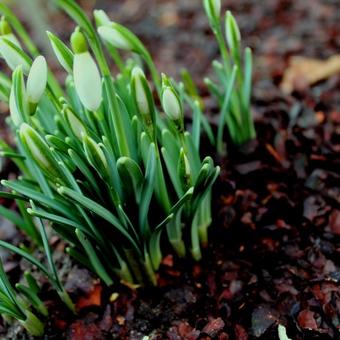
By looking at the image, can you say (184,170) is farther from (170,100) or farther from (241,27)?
(241,27)

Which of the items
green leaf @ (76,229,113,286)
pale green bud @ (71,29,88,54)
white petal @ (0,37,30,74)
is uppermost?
pale green bud @ (71,29,88,54)

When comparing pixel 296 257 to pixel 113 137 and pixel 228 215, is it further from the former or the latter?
pixel 113 137

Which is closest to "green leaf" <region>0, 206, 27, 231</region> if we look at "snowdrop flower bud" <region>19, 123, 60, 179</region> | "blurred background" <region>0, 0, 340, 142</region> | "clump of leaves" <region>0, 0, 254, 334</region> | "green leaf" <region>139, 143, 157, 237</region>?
"clump of leaves" <region>0, 0, 254, 334</region>

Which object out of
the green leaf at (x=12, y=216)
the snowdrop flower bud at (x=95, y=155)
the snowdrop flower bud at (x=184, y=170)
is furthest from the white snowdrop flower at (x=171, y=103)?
the green leaf at (x=12, y=216)

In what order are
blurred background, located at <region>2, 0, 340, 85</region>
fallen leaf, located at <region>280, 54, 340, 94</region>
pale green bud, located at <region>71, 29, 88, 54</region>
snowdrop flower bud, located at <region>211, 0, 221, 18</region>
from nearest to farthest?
pale green bud, located at <region>71, 29, 88, 54</region>, snowdrop flower bud, located at <region>211, 0, 221, 18</region>, fallen leaf, located at <region>280, 54, 340, 94</region>, blurred background, located at <region>2, 0, 340, 85</region>

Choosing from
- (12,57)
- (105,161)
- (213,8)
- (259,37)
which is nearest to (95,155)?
(105,161)

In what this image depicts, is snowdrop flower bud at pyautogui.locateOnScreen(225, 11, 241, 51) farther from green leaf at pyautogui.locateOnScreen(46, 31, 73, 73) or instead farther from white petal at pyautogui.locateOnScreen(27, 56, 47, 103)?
white petal at pyautogui.locateOnScreen(27, 56, 47, 103)
